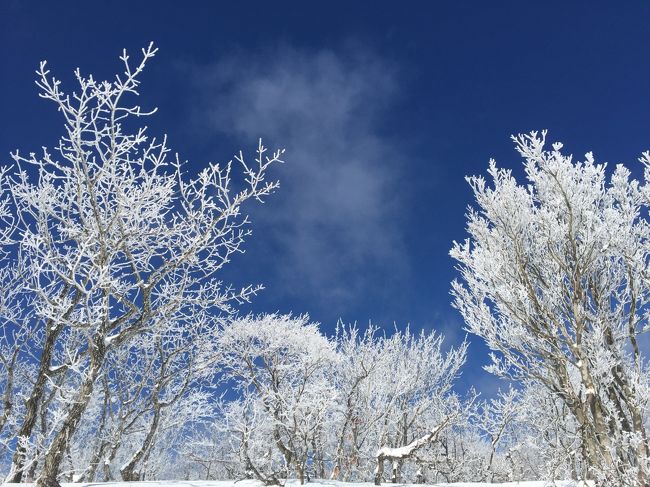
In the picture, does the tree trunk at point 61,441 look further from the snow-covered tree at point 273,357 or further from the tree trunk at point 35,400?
the snow-covered tree at point 273,357

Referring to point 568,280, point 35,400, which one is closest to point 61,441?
point 35,400

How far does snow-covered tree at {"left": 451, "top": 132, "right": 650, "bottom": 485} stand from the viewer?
26.0 feet

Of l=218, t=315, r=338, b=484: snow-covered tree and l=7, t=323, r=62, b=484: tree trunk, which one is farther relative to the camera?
l=218, t=315, r=338, b=484: snow-covered tree

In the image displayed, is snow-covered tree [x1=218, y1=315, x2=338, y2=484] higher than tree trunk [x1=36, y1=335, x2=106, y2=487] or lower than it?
higher

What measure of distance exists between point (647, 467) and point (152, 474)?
26.1 meters

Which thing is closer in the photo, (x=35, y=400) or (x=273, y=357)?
(x=35, y=400)

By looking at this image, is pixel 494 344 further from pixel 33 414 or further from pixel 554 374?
pixel 33 414

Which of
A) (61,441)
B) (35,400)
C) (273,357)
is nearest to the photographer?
(61,441)

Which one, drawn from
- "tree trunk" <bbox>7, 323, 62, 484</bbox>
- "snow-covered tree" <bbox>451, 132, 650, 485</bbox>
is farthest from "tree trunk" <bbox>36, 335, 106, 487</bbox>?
"snow-covered tree" <bbox>451, 132, 650, 485</bbox>

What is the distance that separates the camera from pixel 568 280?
8469 mm

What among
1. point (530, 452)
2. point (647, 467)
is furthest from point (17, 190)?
point (530, 452)

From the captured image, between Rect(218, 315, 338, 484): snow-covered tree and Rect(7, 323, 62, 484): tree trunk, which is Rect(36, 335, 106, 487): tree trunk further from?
Rect(218, 315, 338, 484): snow-covered tree

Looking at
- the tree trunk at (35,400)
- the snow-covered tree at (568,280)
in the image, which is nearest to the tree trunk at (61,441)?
the tree trunk at (35,400)

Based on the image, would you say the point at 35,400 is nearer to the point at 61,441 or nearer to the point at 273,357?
the point at 61,441
